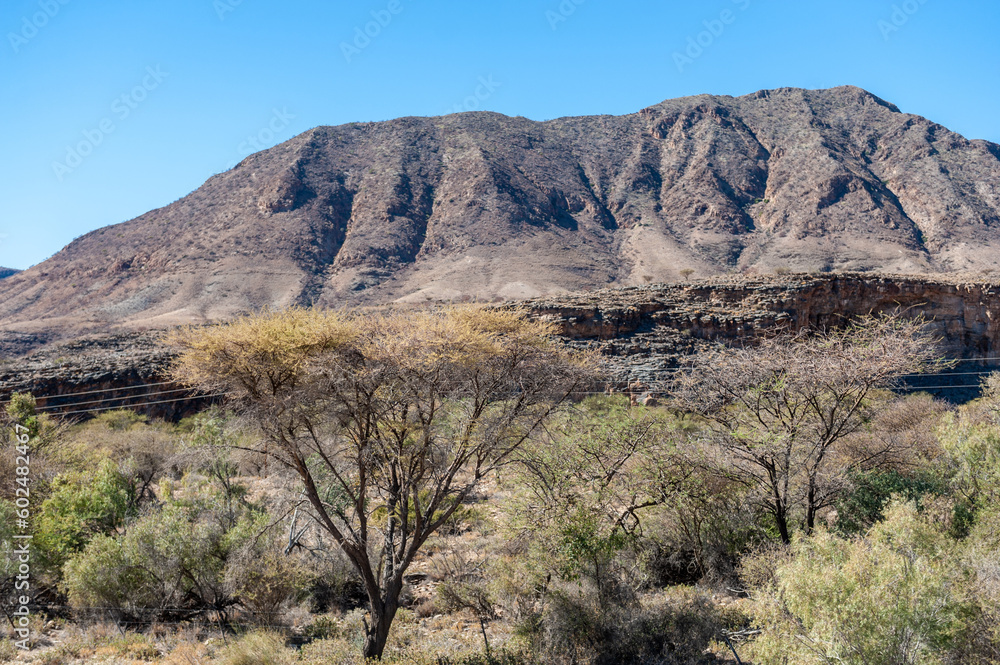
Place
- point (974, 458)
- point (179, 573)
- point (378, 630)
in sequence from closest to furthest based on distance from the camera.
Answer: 1. point (378, 630)
2. point (179, 573)
3. point (974, 458)

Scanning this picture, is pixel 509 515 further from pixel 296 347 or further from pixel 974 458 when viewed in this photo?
pixel 974 458

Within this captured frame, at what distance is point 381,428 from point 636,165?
341 feet

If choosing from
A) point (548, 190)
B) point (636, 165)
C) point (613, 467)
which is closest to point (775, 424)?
point (613, 467)

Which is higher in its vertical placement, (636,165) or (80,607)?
(636,165)

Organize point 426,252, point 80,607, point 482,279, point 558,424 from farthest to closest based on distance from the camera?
point 426,252, point 482,279, point 558,424, point 80,607

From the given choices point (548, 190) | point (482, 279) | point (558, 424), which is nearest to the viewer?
point (558, 424)

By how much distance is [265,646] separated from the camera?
29.6 feet

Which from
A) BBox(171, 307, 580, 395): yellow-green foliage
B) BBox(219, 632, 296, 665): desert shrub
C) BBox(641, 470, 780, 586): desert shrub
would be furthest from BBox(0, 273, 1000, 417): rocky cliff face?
BBox(219, 632, 296, 665): desert shrub

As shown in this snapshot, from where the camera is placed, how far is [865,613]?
5.95m

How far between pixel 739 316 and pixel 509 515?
31.5 meters

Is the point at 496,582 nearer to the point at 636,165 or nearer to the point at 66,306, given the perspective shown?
the point at 66,306

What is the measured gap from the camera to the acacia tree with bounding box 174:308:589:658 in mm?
9359

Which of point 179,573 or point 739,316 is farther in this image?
point 739,316

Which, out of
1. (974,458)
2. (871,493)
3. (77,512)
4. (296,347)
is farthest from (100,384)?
(974,458)
